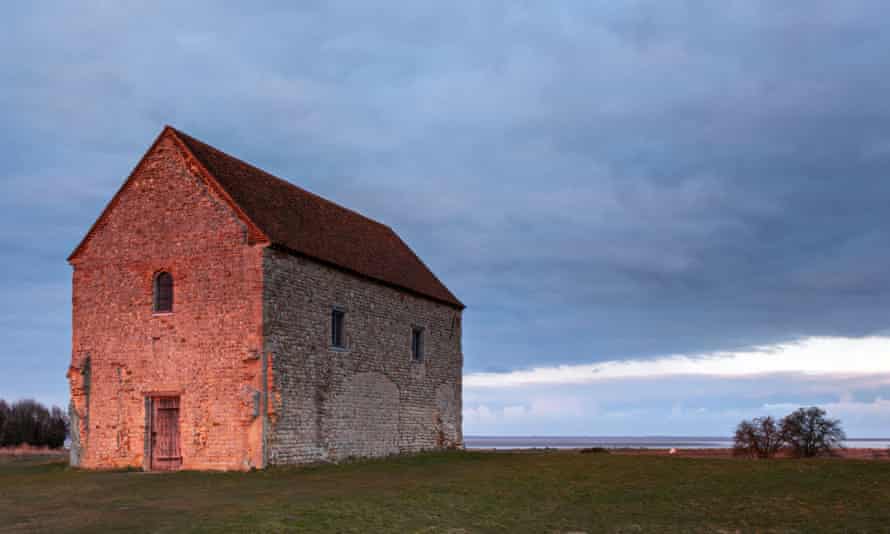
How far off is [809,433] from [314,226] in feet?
65.8

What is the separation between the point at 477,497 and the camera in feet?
67.1

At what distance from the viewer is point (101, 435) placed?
90.5 feet

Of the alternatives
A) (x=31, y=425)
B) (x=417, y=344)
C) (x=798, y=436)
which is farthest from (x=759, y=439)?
(x=31, y=425)

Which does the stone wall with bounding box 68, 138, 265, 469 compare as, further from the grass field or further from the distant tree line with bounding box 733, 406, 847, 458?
the distant tree line with bounding box 733, 406, 847, 458

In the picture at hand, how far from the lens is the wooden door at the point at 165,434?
26.5 metres

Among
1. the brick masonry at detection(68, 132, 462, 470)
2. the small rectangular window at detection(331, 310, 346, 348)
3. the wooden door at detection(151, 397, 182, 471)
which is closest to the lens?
the brick masonry at detection(68, 132, 462, 470)

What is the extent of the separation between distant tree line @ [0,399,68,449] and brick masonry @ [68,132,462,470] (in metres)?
25.0

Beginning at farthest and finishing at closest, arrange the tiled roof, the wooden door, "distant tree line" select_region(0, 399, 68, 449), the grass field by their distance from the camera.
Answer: "distant tree line" select_region(0, 399, 68, 449), the tiled roof, the wooden door, the grass field

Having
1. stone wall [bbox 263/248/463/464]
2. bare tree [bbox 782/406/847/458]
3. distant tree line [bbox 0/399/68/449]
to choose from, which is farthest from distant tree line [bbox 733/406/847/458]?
distant tree line [bbox 0/399/68/449]

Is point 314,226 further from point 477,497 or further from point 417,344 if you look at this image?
point 477,497

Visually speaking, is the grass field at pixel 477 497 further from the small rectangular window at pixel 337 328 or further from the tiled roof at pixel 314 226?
the tiled roof at pixel 314 226

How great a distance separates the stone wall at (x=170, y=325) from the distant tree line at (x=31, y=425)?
82.1 ft

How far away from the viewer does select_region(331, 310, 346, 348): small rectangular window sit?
2922 centimetres

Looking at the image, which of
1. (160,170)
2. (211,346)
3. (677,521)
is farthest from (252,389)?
(677,521)
